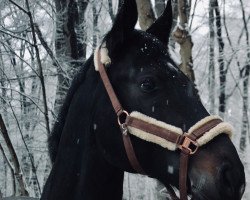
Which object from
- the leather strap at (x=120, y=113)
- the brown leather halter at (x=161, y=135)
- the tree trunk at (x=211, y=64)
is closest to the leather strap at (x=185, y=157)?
the brown leather halter at (x=161, y=135)

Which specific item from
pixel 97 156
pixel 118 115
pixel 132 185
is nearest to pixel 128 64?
pixel 118 115

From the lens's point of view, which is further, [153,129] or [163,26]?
[163,26]

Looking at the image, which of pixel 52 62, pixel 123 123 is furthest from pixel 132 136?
pixel 52 62

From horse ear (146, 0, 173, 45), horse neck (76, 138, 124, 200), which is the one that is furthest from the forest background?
horse neck (76, 138, 124, 200)

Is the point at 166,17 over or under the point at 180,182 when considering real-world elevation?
over

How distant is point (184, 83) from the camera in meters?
2.29

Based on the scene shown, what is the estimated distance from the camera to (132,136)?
2355 millimetres

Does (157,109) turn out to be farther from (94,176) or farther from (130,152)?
(94,176)

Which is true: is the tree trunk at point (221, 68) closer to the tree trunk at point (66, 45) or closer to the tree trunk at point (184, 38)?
the tree trunk at point (66, 45)

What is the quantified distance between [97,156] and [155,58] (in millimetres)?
665

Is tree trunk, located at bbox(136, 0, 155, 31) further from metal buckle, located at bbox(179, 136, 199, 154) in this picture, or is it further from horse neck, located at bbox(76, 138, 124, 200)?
metal buckle, located at bbox(179, 136, 199, 154)

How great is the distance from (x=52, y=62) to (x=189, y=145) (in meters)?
7.54

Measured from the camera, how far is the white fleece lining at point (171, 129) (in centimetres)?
213

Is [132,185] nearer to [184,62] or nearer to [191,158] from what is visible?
[184,62]
